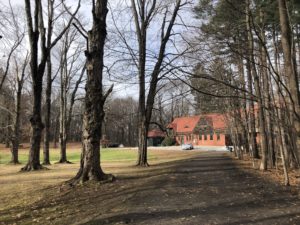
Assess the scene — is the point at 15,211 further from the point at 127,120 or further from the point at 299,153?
the point at 127,120

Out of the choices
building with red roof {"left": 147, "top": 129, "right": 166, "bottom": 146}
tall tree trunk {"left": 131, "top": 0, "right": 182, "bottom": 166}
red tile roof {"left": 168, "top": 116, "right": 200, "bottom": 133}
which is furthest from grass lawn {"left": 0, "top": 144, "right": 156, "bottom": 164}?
building with red roof {"left": 147, "top": 129, "right": 166, "bottom": 146}

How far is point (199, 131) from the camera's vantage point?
80.1 m

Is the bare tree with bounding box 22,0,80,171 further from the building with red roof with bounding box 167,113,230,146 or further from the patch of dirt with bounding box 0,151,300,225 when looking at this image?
the building with red roof with bounding box 167,113,230,146

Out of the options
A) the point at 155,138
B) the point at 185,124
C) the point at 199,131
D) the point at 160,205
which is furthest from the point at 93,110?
the point at 155,138

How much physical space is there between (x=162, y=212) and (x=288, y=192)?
186 inches

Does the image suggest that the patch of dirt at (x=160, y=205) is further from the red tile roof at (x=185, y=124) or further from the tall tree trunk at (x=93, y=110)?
the red tile roof at (x=185, y=124)

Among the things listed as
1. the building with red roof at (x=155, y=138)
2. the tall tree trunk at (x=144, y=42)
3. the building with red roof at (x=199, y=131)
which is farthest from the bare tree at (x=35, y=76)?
the building with red roof at (x=155, y=138)

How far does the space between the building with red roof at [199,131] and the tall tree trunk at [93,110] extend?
184 ft

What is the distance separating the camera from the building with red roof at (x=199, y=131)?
72.4 m

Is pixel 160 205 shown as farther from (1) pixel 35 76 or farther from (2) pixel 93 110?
(1) pixel 35 76

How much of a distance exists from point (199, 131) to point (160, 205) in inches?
2842

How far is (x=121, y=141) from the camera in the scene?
10825 cm

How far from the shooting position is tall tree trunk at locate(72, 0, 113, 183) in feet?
40.8

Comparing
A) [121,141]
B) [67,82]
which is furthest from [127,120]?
[67,82]
